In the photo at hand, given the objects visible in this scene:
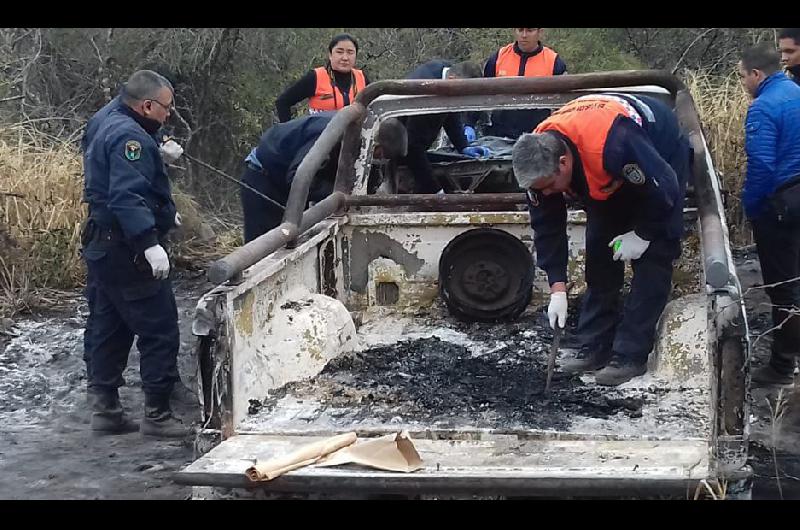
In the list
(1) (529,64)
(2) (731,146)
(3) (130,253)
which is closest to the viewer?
(3) (130,253)

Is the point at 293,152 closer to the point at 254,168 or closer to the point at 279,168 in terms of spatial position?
the point at 279,168

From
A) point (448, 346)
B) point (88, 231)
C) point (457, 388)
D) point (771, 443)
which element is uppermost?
point (88, 231)

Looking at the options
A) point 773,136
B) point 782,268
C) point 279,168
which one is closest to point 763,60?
point 773,136

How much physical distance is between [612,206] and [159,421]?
99.0 inches

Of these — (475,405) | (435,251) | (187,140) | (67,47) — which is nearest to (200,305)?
(475,405)

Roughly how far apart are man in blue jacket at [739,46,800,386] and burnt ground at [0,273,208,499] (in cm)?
312

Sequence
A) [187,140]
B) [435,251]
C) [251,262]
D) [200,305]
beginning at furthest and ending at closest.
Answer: [187,140]
[435,251]
[251,262]
[200,305]

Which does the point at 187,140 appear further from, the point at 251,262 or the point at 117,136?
the point at 251,262

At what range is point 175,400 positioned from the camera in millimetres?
5867

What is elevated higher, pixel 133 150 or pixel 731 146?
pixel 731 146

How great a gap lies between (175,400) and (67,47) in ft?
23.6

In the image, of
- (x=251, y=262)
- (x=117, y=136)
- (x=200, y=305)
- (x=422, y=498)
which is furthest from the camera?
(x=117, y=136)

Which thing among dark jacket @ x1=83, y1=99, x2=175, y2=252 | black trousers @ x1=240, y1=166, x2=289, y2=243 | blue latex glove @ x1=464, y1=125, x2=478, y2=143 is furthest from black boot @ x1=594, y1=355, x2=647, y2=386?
black trousers @ x1=240, y1=166, x2=289, y2=243

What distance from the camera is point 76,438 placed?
5402mm
